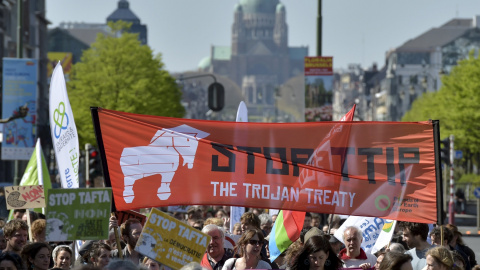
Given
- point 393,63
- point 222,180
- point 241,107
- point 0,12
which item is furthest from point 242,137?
point 393,63

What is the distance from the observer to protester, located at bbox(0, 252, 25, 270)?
332 inches

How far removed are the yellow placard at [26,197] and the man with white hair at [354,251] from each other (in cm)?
426

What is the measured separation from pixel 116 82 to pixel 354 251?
42297mm

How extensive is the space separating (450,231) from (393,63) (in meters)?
131

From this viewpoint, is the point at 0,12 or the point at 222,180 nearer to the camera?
the point at 222,180

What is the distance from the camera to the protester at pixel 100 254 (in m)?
10.2

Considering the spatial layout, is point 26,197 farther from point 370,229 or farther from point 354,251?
point 354,251

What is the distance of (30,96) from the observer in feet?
81.2

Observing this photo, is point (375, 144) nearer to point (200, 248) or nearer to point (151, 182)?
point (151, 182)

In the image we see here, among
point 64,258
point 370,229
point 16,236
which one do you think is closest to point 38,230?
point 16,236

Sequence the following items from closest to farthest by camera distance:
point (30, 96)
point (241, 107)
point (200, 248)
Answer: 1. point (200, 248)
2. point (241, 107)
3. point (30, 96)

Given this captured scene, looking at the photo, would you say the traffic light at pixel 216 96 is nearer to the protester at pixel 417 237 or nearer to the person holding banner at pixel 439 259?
the protester at pixel 417 237

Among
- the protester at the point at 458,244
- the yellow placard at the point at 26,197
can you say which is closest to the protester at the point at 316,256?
the protester at the point at 458,244

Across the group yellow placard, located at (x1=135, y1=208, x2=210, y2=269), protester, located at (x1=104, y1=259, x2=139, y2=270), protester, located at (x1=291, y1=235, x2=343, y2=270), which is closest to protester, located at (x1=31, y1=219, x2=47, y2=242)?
yellow placard, located at (x1=135, y1=208, x2=210, y2=269)
